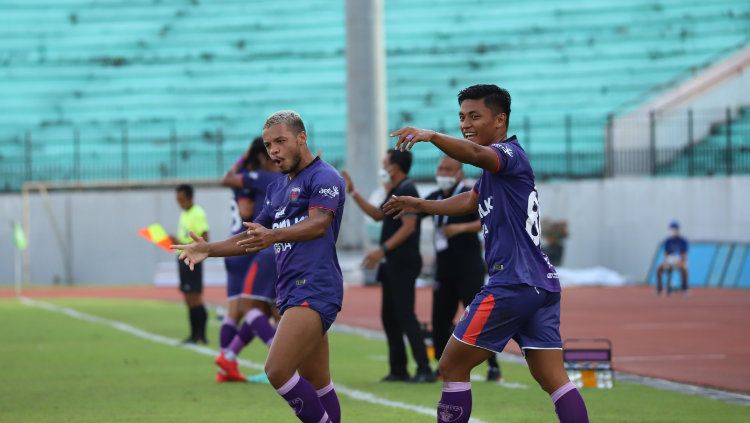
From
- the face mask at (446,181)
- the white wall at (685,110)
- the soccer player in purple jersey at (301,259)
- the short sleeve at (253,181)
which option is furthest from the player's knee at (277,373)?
the white wall at (685,110)

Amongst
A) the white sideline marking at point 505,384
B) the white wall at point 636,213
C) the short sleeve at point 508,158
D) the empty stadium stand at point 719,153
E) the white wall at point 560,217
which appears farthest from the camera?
the empty stadium stand at point 719,153

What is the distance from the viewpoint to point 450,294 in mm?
12906

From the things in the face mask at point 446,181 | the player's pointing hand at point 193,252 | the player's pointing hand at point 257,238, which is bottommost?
the player's pointing hand at point 193,252

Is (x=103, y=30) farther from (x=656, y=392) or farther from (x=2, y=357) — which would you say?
(x=656, y=392)

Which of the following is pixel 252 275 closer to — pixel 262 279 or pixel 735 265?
pixel 262 279

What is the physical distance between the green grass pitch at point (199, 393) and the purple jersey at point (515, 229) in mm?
2902

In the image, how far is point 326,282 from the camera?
26.8 ft

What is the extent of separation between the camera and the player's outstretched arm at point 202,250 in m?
7.70

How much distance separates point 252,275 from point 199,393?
1439mm

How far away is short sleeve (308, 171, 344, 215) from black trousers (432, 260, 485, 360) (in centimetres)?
466

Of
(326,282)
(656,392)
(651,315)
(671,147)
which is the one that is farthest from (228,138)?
(326,282)

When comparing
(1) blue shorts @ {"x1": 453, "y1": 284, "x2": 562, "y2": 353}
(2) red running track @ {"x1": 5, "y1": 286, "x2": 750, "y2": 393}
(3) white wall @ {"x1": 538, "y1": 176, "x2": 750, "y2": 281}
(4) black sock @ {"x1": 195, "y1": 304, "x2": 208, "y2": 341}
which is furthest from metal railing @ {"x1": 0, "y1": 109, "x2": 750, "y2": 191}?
(1) blue shorts @ {"x1": 453, "y1": 284, "x2": 562, "y2": 353}

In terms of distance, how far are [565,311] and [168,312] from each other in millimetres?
6841

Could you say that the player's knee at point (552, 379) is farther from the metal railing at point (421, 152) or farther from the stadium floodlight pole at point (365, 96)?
the metal railing at point (421, 152)
